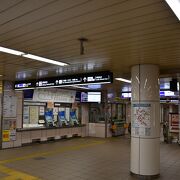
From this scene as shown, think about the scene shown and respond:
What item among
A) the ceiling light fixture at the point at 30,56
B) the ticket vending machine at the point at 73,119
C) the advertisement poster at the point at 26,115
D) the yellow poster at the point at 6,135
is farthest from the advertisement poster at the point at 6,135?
the ceiling light fixture at the point at 30,56

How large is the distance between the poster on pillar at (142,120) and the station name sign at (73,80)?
110 centimetres

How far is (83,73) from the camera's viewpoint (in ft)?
22.6

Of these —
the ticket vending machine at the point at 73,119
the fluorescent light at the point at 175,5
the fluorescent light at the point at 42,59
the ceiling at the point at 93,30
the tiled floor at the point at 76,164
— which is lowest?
the tiled floor at the point at 76,164

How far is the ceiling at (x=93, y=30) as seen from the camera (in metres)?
2.72

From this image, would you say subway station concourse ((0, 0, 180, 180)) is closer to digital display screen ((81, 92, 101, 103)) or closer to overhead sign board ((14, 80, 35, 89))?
overhead sign board ((14, 80, 35, 89))

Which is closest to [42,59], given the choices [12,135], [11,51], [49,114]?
[11,51]

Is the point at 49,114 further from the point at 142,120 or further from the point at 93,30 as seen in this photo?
the point at 93,30

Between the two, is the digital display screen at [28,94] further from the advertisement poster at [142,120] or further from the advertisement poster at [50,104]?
the advertisement poster at [142,120]

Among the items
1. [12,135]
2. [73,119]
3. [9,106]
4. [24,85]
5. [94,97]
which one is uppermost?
[24,85]

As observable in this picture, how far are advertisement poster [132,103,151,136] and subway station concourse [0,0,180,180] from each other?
1.0 inches

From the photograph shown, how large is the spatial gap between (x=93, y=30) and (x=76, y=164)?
5.23m

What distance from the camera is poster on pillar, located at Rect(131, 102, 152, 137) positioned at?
19.8 feet

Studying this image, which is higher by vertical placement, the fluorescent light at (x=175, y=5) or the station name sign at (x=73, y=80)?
the fluorescent light at (x=175, y=5)

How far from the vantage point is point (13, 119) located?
34.2ft
